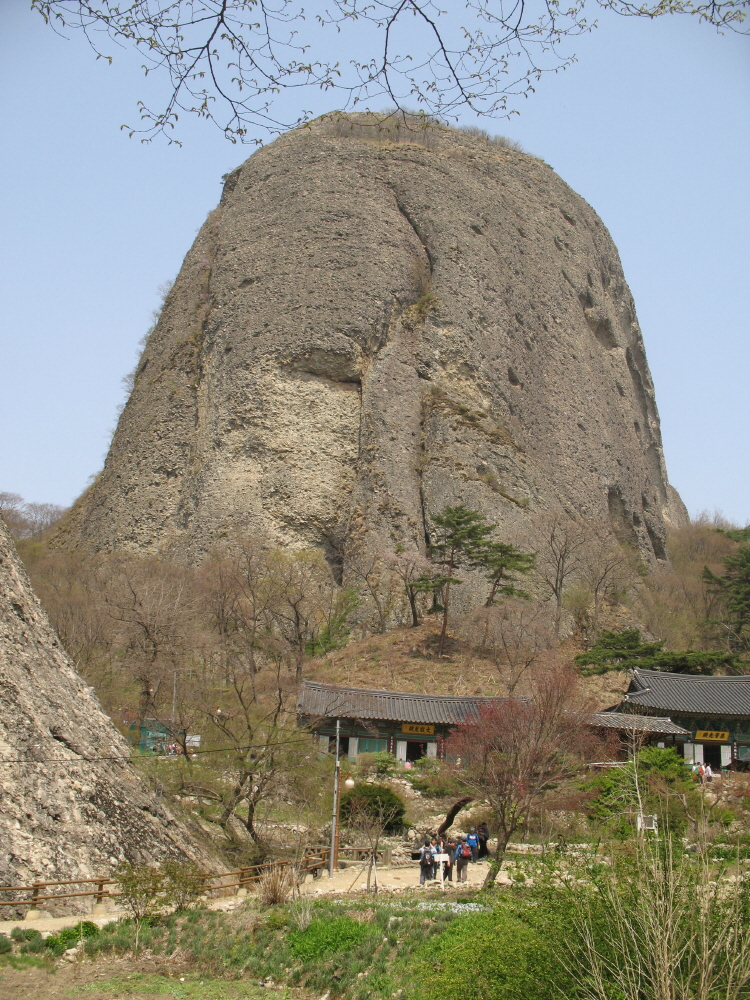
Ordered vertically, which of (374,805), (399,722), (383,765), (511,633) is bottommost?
(374,805)

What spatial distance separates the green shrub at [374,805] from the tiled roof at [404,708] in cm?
353

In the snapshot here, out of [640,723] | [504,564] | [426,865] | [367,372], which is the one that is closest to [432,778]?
[640,723]

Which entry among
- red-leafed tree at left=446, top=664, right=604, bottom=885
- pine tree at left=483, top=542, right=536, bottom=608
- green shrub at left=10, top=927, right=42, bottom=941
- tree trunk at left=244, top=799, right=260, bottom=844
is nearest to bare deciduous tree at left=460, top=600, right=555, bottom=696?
pine tree at left=483, top=542, right=536, bottom=608

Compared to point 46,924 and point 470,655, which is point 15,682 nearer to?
point 46,924

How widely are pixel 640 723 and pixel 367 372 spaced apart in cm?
2065

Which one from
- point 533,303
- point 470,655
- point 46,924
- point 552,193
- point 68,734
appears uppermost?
point 552,193

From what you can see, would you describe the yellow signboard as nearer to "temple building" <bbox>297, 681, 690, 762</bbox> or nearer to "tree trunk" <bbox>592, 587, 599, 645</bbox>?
"temple building" <bbox>297, 681, 690, 762</bbox>

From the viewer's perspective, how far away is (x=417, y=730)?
1102 inches

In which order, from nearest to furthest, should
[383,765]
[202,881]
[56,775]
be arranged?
[202,881], [56,775], [383,765]

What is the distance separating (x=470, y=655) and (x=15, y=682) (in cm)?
1951

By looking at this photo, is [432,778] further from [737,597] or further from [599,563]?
[737,597]

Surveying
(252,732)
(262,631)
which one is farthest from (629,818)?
(262,631)

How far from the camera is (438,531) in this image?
37375mm

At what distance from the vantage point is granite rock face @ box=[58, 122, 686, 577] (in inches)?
1535
